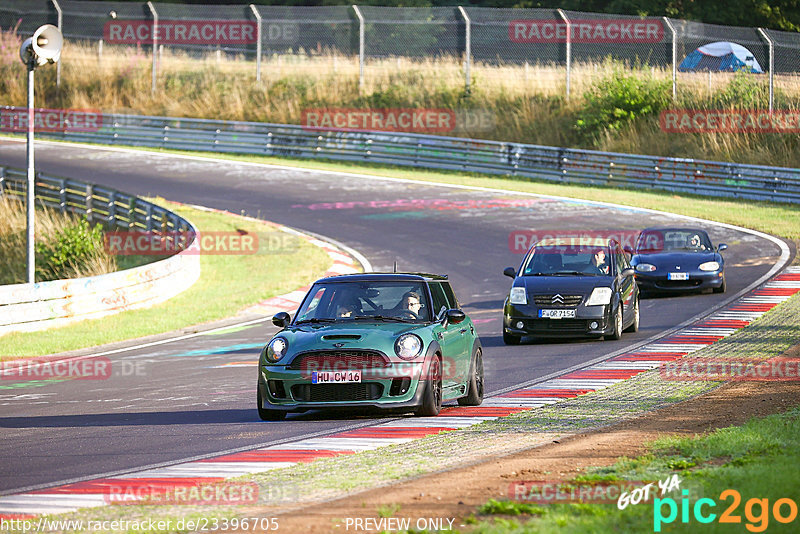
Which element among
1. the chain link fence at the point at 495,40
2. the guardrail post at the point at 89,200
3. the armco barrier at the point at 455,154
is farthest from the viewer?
the chain link fence at the point at 495,40

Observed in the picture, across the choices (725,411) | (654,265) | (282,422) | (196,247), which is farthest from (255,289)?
(725,411)

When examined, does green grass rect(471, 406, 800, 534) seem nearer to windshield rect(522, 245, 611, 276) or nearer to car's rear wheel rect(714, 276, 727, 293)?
windshield rect(522, 245, 611, 276)

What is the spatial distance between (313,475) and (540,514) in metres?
2.15

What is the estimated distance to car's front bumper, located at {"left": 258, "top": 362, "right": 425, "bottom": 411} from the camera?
34.4ft

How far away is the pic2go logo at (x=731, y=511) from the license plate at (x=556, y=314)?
10253mm

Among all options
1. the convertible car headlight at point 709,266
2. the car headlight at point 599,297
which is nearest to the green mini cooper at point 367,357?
the car headlight at point 599,297

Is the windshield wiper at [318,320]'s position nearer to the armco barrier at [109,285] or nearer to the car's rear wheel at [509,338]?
the car's rear wheel at [509,338]

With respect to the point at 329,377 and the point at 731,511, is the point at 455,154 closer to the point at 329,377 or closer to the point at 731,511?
the point at 329,377

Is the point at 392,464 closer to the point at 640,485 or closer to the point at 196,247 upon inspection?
the point at 640,485

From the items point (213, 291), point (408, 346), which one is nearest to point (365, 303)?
point (408, 346)

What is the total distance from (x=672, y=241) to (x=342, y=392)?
13.9m

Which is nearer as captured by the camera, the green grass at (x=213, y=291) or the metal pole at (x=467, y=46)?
the green grass at (x=213, y=291)

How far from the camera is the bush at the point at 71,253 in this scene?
90.9 ft

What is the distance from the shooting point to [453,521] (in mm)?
6316
